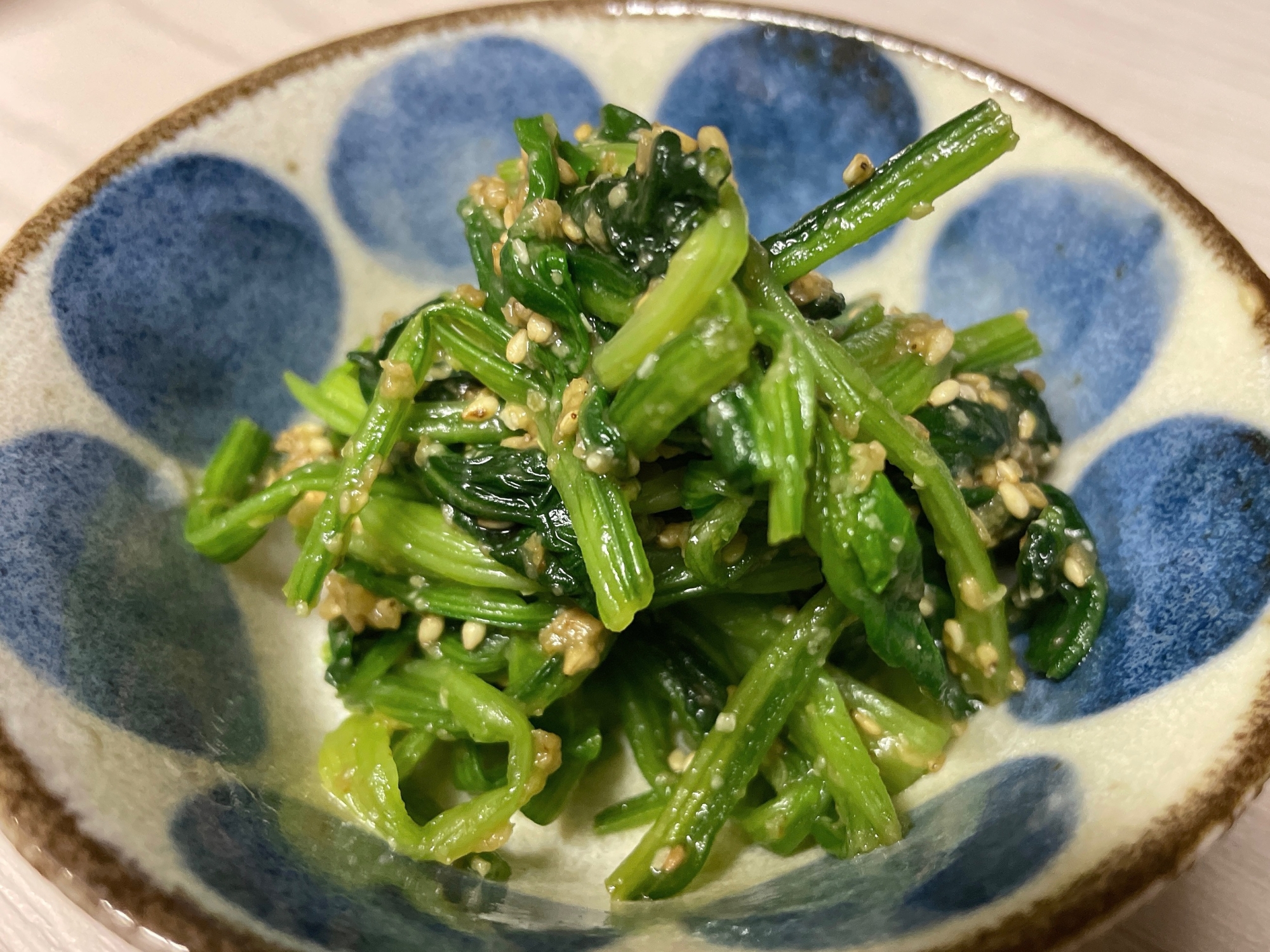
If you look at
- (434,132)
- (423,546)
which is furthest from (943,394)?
(434,132)

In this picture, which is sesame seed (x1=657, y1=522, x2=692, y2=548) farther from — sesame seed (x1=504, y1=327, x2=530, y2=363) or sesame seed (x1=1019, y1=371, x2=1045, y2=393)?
sesame seed (x1=1019, y1=371, x2=1045, y2=393)

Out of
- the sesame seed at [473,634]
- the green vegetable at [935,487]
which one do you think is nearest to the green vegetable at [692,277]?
the green vegetable at [935,487]

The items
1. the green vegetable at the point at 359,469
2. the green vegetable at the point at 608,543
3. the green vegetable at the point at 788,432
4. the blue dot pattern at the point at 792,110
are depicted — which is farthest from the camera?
the blue dot pattern at the point at 792,110

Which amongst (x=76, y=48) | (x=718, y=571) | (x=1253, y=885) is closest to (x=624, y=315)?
(x=718, y=571)

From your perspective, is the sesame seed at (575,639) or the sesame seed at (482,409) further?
the sesame seed at (482,409)

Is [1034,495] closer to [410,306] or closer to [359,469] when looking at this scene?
[359,469]

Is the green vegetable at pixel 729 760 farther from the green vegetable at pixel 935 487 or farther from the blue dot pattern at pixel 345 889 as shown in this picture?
the green vegetable at pixel 935 487
